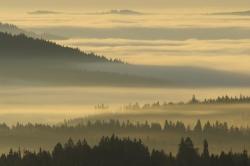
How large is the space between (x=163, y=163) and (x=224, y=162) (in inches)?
304

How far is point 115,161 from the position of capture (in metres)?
188

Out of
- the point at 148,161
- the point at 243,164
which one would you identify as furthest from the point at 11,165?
the point at 243,164

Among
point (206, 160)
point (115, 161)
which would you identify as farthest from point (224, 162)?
point (115, 161)

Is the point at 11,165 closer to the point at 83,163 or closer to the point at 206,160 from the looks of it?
the point at 83,163

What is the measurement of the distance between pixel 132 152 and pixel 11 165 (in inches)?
616

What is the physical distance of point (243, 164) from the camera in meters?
190

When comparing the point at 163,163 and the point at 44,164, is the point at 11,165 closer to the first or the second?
the point at 44,164

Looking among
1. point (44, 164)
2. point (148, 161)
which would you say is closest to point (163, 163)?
point (148, 161)

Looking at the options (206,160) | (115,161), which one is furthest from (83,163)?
(206,160)

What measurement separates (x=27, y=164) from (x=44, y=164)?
3.00 meters

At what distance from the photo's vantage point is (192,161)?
188 m

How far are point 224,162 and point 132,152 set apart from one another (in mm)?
12750

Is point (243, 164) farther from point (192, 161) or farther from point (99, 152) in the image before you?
point (99, 152)

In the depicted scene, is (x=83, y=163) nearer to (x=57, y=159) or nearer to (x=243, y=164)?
(x=57, y=159)
